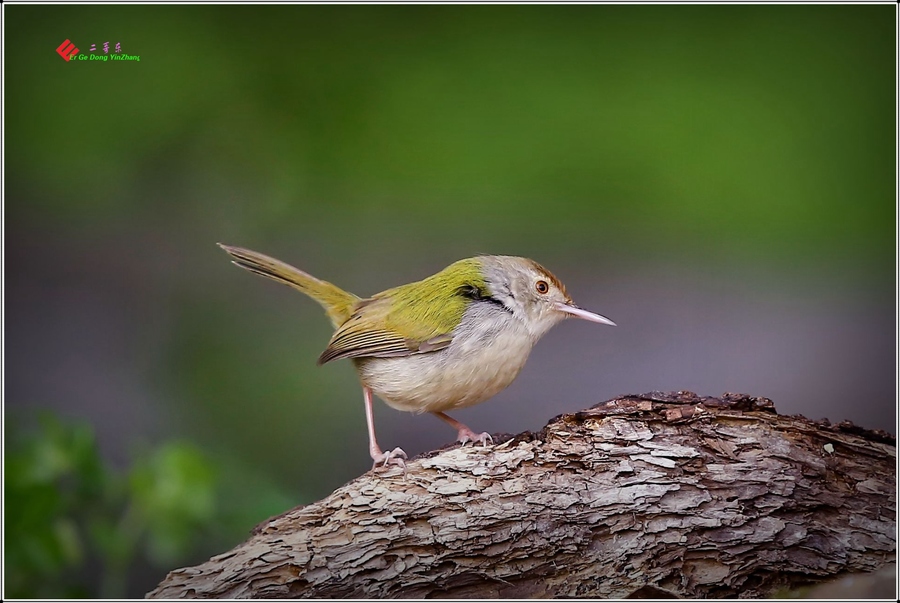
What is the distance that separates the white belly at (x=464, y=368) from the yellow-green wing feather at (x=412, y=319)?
34 mm

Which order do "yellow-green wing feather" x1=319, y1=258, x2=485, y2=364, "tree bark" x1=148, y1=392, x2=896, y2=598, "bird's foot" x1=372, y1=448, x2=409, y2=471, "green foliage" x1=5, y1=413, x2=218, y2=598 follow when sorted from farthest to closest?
"green foliage" x1=5, y1=413, x2=218, y2=598 < "yellow-green wing feather" x1=319, y1=258, x2=485, y2=364 < "bird's foot" x1=372, y1=448, x2=409, y2=471 < "tree bark" x1=148, y1=392, x2=896, y2=598

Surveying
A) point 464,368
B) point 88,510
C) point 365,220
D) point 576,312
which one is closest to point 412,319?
point 464,368

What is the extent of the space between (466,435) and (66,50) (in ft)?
5.95

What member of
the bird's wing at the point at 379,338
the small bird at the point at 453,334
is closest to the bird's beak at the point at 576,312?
the small bird at the point at 453,334

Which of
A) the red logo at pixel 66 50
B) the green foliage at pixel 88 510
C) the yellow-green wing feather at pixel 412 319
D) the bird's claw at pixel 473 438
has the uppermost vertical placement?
the red logo at pixel 66 50

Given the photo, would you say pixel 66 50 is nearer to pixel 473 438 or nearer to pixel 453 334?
pixel 453 334

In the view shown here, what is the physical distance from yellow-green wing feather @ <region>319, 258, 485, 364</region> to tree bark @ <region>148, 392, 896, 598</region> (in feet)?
1.20

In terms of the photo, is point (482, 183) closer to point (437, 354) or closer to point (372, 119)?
point (372, 119)

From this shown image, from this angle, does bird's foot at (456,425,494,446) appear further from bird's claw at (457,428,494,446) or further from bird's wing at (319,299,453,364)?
bird's wing at (319,299,453,364)

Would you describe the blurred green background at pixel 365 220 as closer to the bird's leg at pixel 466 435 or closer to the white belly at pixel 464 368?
the bird's leg at pixel 466 435

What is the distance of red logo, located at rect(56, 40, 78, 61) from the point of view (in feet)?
8.65

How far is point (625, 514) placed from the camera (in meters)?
2.20

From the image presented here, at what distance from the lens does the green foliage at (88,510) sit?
2617 mm

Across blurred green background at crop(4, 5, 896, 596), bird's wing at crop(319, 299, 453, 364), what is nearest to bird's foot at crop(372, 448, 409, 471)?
bird's wing at crop(319, 299, 453, 364)
